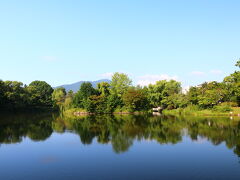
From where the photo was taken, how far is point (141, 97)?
5425 cm

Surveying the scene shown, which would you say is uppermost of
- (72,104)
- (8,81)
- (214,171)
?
(8,81)

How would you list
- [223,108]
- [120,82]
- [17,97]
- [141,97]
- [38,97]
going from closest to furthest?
[223,108], [141,97], [17,97], [120,82], [38,97]

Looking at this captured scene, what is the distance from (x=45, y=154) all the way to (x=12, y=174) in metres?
4.49

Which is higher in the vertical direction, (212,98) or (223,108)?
(212,98)

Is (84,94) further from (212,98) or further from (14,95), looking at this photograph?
(212,98)

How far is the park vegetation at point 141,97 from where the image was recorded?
44.5 meters

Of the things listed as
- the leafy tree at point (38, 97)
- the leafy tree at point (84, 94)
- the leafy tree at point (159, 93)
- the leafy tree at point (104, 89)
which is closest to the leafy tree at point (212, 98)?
the leafy tree at point (159, 93)

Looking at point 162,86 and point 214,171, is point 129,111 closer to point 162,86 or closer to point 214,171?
point 162,86

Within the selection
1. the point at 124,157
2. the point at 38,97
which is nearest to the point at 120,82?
the point at 38,97

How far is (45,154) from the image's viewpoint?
1653 centimetres

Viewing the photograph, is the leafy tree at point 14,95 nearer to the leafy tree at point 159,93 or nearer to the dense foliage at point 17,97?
the dense foliage at point 17,97

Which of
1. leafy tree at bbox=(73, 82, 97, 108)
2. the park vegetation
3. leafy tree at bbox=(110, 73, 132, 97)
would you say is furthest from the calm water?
leafy tree at bbox=(110, 73, 132, 97)

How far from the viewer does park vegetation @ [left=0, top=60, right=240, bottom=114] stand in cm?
4447

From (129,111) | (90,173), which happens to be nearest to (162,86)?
(129,111)
